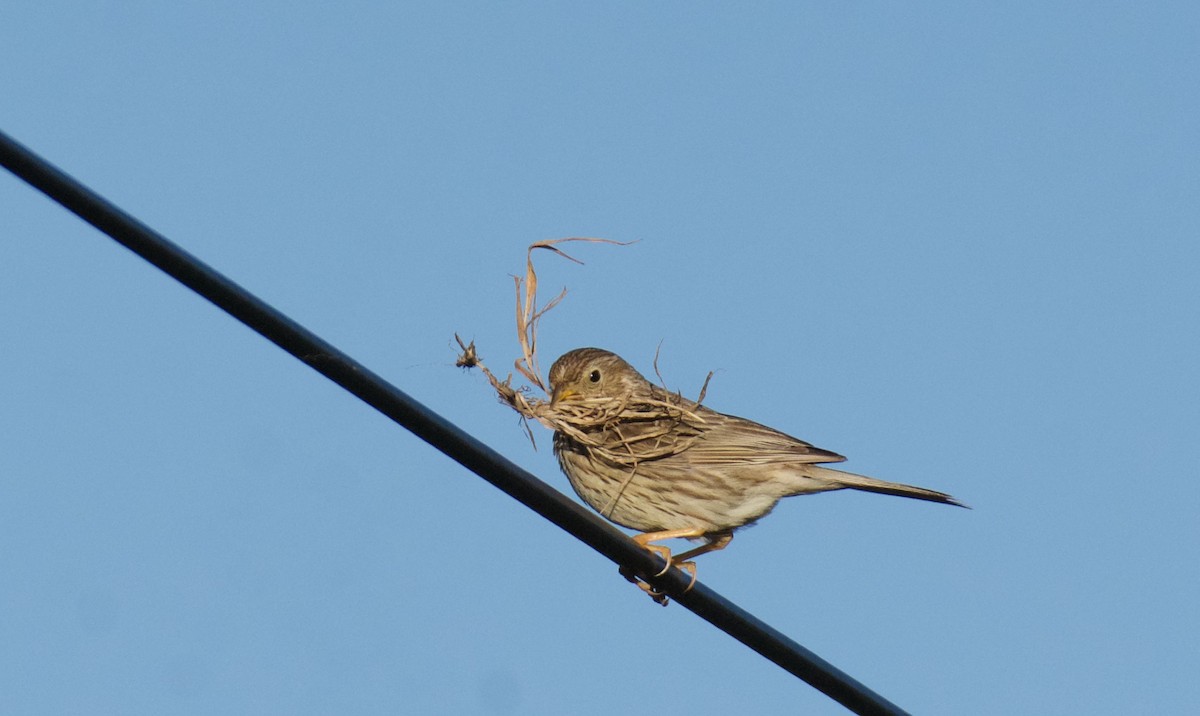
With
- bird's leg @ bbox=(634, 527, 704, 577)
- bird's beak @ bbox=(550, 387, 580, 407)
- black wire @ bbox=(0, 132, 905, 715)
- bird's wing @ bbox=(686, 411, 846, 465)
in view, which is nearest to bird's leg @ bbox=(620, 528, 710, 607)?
bird's leg @ bbox=(634, 527, 704, 577)

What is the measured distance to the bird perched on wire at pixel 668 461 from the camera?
7.14 metres

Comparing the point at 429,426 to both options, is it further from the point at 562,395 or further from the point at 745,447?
the point at 745,447

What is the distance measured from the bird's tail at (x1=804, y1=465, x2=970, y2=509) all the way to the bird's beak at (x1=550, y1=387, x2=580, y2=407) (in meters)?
1.56

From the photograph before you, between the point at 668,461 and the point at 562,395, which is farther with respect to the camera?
the point at 668,461

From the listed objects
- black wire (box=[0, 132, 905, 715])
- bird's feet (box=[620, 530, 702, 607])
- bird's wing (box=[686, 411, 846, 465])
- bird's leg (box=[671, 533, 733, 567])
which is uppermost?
bird's wing (box=[686, 411, 846, 465])

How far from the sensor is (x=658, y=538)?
7773mm

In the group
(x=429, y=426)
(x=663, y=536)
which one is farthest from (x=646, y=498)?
(x=429, y=426)

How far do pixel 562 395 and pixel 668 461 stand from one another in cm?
77

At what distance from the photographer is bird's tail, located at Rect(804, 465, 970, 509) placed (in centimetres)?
775

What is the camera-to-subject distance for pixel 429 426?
4.34 metres

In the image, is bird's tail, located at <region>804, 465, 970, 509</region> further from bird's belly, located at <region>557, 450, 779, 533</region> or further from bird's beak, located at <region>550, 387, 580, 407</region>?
bird's beak, located at <region>550, 387, 580, 407</region>

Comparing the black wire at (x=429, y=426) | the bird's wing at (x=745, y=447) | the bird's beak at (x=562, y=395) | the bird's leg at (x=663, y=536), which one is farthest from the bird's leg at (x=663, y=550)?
the black wire at (x=429, y=426)

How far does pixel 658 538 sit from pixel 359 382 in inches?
147

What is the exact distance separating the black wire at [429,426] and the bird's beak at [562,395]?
181 cm
